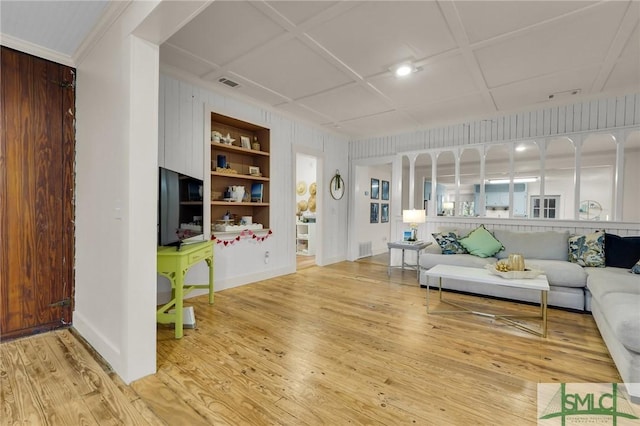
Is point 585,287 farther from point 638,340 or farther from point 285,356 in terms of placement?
point 285,356

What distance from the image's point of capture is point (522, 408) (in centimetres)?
162

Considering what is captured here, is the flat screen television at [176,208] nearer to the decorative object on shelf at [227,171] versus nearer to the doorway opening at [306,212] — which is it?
the decorative object on shelf at [227,171]

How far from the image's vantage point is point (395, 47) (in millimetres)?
2684

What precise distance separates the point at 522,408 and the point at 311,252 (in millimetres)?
5330

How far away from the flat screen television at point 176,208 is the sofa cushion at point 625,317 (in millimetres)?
3259

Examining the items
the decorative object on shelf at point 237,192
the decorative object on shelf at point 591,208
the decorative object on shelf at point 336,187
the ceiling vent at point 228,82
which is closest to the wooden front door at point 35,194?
the ceiling vent at point 228,82

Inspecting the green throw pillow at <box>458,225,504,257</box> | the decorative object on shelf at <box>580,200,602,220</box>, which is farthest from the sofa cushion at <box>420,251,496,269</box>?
the decorative object on shelf at <box>580,200,602,220</box>

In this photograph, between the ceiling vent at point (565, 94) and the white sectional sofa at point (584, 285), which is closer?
the white sectional sofa at point (584, 285)

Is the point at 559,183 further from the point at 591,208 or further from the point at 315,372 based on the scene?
the point at 315,372

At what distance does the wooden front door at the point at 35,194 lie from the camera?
2332mm

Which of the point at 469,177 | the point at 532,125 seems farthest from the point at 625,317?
the point at 469,177

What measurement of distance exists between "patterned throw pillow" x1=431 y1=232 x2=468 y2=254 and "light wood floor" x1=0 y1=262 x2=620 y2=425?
49.5 inches

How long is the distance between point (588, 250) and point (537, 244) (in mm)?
499

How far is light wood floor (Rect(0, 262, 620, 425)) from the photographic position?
5.17 ft
